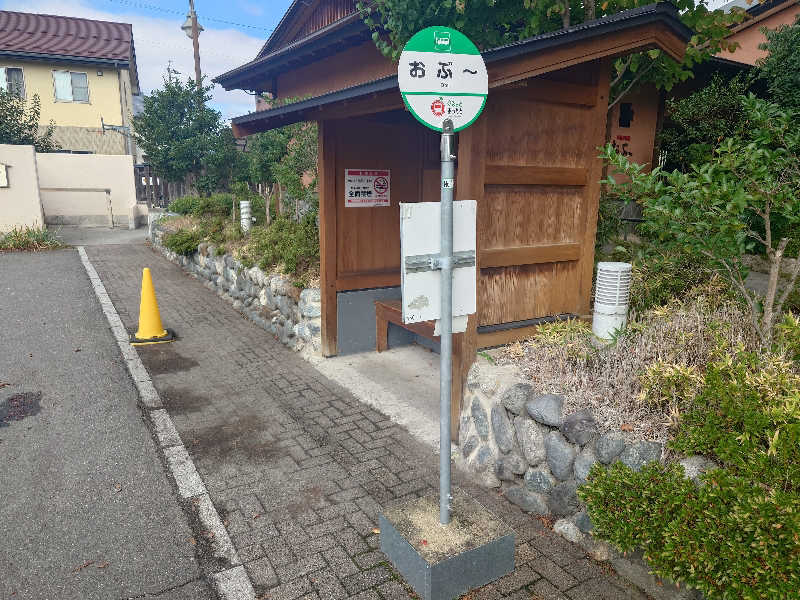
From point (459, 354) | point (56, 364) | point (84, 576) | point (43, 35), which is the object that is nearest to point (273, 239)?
point (56, 364)

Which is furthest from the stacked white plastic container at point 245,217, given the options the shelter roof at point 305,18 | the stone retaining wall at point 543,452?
the stone retaining wall at point 543,452

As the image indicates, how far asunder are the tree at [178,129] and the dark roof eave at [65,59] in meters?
7.19

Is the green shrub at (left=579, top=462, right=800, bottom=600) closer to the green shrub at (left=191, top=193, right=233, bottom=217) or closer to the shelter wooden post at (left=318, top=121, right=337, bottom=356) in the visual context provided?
the shelter wooden post at (left=318, top=121, right=337, bottom=356)

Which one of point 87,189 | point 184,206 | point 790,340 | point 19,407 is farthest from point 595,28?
point 87,189

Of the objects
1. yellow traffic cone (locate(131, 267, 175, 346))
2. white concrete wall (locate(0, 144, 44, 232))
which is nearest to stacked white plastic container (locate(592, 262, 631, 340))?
yellow traffic cone (locate(131, 267, 175, 346))

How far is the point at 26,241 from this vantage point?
15.5 m

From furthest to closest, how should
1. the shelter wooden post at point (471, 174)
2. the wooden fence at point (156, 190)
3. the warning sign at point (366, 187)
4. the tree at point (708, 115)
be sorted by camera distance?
the wooden fence at point (156, 190) → the tree at point (708, 115) → the warning sign at point (366, 187) → the shelter wooden post at point (471, 174)

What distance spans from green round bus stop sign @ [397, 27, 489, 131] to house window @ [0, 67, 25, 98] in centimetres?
2882

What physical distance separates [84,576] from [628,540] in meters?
3.17

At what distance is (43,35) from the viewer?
26.4 metres

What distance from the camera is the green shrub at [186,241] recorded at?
1265cm

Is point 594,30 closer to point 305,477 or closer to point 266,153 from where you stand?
point 305,477

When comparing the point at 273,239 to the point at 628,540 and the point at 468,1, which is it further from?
the point at 628,540

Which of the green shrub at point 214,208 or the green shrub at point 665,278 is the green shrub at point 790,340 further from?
the green shrub at point 214,208
